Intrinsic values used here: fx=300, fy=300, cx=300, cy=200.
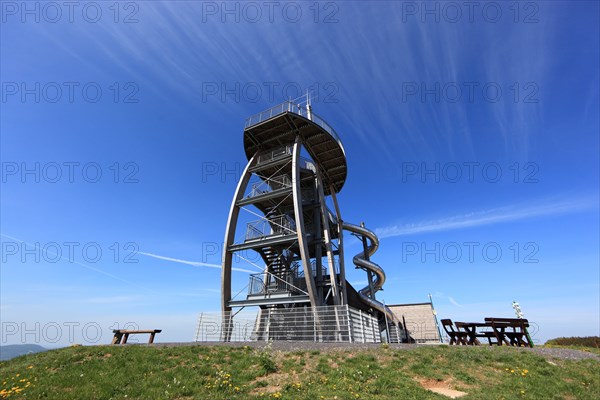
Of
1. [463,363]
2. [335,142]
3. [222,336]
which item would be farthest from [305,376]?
→ [335,142]

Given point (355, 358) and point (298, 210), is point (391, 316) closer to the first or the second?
point (298, 210)

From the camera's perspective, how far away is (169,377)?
788 cm

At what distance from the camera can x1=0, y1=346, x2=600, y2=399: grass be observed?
6906 mm

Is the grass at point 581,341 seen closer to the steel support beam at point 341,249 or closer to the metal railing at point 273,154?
the steel support beam at point 341,249

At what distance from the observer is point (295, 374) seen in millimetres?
8109

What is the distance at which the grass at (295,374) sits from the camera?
691cm

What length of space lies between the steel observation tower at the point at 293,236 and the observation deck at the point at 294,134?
2.8 inches

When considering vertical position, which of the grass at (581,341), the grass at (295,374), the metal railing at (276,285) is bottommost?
the grass at (581,341)

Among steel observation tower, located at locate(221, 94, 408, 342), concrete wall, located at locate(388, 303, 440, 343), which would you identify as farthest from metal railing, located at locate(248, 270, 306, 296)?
concrete wall, located at locate(388, 303, 440, 343)

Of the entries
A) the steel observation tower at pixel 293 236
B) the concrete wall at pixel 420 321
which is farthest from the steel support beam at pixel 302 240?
the concrete wall at pixel 420 321

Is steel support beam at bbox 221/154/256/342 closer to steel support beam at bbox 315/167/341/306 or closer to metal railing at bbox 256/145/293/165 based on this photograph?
metal railing at bbox 256/145/293/165

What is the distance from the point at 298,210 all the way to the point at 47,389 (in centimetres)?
1323

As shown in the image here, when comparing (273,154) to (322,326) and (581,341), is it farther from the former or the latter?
(581,341)

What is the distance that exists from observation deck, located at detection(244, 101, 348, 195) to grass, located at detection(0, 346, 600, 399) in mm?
16070
